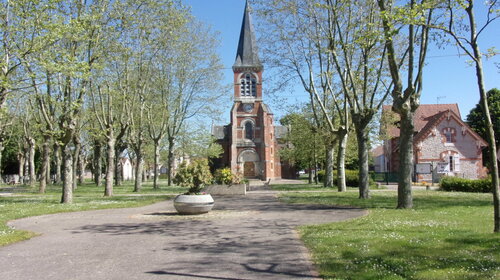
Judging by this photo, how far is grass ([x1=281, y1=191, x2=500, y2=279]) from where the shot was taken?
6.34m

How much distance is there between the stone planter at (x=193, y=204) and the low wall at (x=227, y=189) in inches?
471

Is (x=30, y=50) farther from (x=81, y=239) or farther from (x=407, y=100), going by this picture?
(x=407, y=100)

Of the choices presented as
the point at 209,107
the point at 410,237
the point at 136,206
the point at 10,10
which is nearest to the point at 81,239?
the point at 410,237

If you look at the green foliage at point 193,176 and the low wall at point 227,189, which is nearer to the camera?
the green foliage at point 193,176

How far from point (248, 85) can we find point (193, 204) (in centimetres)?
4808

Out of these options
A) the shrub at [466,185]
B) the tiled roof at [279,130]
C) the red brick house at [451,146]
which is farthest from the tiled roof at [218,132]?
the shrub at [466,185]

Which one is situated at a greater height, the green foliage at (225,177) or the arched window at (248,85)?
the arched window at (248,85)

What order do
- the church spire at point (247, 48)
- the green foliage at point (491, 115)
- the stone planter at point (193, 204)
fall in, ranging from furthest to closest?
the church spire at point (247, 48) < the green foliage at point (491, 115) < the stone planter at point (193, 204)

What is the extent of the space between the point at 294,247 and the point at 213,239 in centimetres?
226

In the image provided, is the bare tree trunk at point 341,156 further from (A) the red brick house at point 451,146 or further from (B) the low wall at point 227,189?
(A) the red brick house at point 451,146

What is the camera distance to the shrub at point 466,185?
2584cm

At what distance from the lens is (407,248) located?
7855 mm

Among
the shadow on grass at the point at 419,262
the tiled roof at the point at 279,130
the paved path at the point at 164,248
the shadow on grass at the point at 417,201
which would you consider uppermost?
the tiled roof at the point at 279,130

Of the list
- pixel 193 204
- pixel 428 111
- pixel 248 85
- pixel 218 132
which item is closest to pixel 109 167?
pixel 193 204
